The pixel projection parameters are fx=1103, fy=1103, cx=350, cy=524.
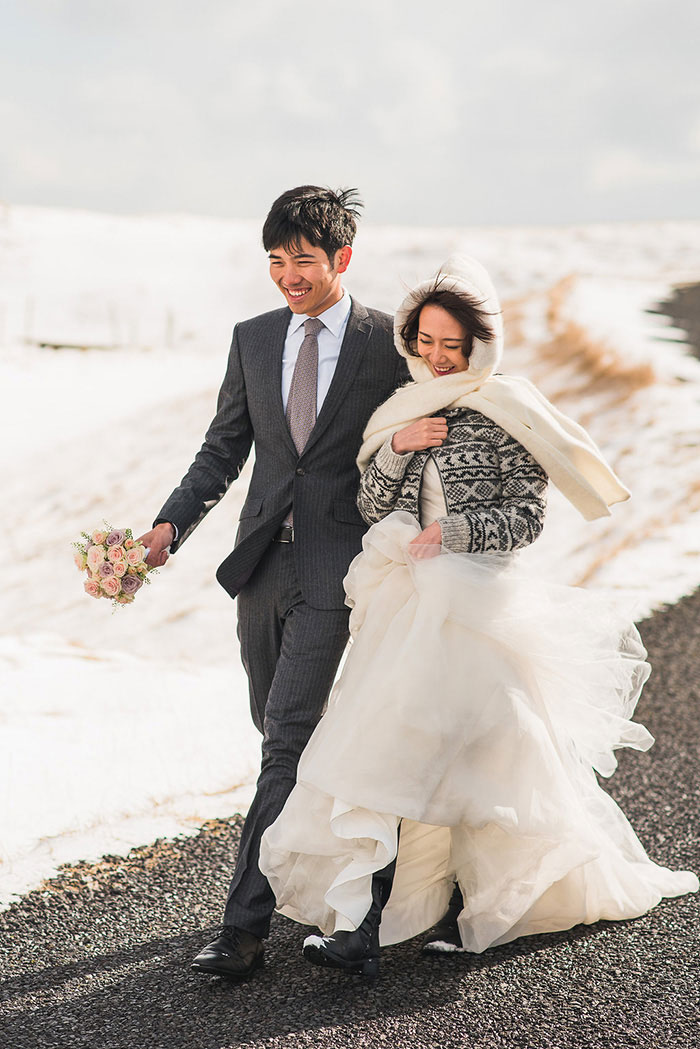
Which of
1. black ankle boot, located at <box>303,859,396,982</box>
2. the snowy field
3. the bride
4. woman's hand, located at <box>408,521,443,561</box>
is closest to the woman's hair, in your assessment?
the bride

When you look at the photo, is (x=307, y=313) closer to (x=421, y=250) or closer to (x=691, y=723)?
(x=691, y=723)

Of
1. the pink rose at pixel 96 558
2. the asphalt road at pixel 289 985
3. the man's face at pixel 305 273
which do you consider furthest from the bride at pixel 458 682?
the pink rose at pixel 96 558

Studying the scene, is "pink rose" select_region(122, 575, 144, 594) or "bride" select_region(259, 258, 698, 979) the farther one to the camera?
"pink rose" select_region(122, 575, 144, 594)

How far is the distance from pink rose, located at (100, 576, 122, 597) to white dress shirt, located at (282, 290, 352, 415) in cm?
66

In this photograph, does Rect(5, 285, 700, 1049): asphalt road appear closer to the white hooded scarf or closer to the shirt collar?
the white hooded scarf

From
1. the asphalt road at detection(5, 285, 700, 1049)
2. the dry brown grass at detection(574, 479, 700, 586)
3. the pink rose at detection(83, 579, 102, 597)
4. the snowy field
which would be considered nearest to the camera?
the asphalt road at detection(5, 285, 700, 1049)

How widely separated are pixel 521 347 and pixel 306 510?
1048 centimetres

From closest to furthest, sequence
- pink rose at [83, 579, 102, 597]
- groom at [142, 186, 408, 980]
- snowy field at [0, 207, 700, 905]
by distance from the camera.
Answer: groom at [142, 186, 408, 980] < pink rose at [83, 579, 102, 597] < snowy field at [0, 207, 700, 905]

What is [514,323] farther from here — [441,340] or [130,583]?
[130,583]

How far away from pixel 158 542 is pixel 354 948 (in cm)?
117

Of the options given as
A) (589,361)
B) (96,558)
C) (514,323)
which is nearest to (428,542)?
(96,558)

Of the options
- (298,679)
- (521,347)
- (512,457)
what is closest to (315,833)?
(298,679)

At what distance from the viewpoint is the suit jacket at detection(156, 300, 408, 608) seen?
298 centimetres

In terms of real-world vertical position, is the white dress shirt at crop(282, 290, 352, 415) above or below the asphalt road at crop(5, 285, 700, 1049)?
above
